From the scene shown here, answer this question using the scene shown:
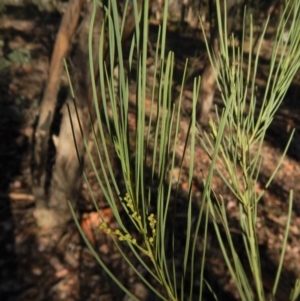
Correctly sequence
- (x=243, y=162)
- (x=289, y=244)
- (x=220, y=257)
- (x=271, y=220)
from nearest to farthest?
1. (x=243, y=162)
2. (x=220, y=257)
3. (x=289, y=244)
4. (x=271, y=220)

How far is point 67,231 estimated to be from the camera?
4363mm

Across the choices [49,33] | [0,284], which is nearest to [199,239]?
[0,284]

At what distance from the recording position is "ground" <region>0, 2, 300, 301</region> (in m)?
3.90

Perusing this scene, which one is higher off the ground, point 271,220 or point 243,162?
point 243,162

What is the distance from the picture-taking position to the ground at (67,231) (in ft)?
12.8

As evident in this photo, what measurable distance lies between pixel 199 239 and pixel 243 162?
3478mm

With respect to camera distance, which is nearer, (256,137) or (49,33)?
(256,137)

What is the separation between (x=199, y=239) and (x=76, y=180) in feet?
5.49

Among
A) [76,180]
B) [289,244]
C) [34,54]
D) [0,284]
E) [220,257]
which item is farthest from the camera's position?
[34,54]

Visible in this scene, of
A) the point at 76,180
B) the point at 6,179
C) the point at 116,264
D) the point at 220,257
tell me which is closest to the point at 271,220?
the point at 220,257

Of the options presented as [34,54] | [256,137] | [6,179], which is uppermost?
[256,137]

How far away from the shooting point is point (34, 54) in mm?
7594

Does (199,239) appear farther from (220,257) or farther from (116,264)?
(116,264)

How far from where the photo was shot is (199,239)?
15.6 ft
